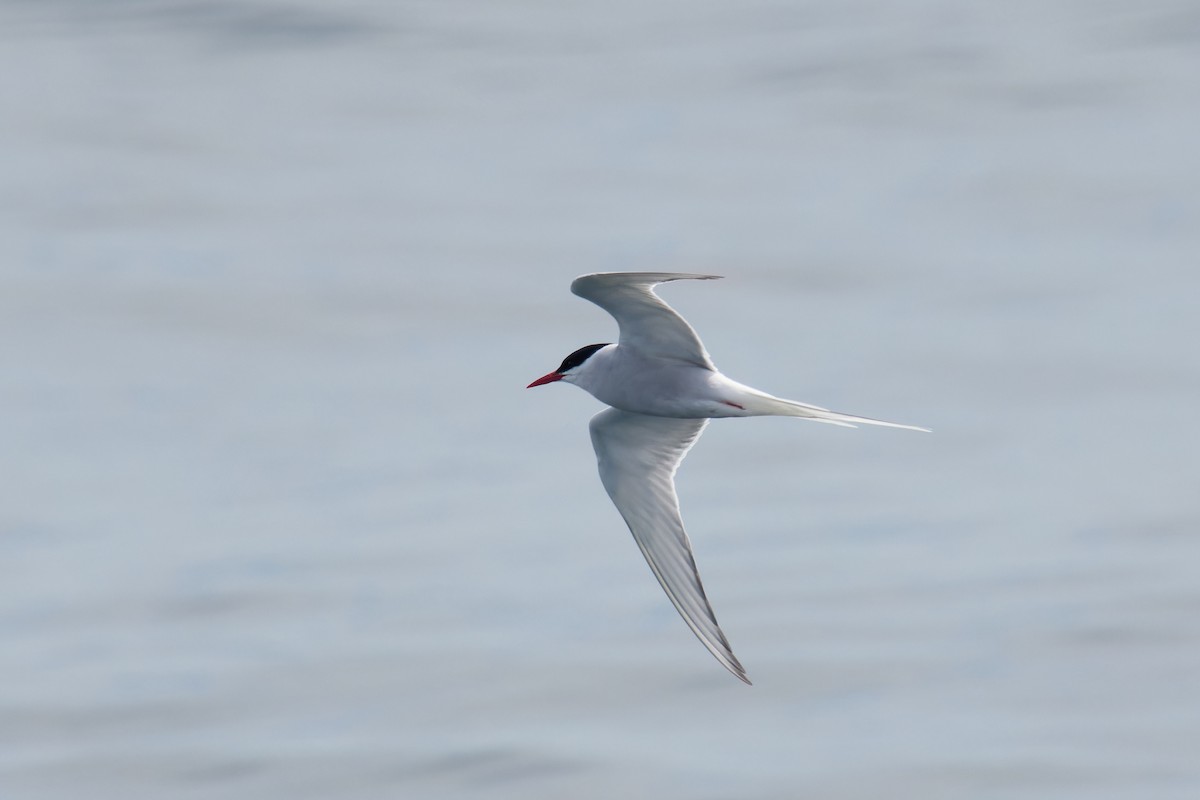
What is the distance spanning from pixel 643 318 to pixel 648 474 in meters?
1.16

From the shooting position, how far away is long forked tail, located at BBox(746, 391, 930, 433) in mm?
8453

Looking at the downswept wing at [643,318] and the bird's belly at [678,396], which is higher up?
the downswept wing at [643,318]

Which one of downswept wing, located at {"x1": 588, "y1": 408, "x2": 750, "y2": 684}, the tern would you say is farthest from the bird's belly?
downswept wing, located at {"x1": 588, "y1": 408, "x2": 750, "y2": 684}

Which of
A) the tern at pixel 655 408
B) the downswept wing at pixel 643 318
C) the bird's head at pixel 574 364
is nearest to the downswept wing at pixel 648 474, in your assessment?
the tern at pixel 655 408

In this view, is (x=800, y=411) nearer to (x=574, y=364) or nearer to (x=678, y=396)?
(x=678, y=396)

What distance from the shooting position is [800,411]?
8609 millimetres

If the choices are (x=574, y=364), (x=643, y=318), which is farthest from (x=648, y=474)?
(x=643, y=318)

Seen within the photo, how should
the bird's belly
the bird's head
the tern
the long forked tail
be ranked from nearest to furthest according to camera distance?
the long forked tail < the tern < the bird's belly < the bird's head

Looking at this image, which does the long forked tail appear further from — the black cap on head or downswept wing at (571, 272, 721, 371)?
the black cap on head

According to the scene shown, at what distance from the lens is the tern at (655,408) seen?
8.94m

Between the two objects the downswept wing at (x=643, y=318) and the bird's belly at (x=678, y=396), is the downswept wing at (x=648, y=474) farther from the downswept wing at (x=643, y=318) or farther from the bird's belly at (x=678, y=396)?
the downswept wing at (x=643, y=318)

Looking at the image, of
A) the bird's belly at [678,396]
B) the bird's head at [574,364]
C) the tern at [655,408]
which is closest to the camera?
the tern at [655,408]

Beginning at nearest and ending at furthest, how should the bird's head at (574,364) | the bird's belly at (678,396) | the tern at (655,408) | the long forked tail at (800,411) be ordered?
the long forked tail at (800,411), the tern at (655,408), the bird's belly at (678,396), the bird's head at (574,364)

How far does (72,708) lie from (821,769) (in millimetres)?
5844
